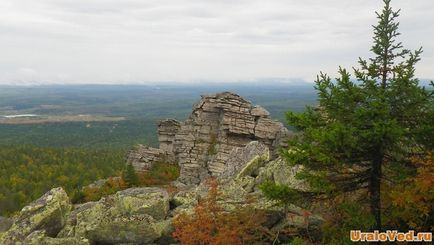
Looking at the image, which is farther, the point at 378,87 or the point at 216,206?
the point at 216,206

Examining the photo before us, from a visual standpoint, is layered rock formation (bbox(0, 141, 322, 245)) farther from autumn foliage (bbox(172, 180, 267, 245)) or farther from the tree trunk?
the tree trunk

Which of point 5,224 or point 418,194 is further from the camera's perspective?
point 5,224

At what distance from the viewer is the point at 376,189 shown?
60.6ft

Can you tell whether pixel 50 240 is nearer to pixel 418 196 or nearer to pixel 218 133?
pixel 418 196

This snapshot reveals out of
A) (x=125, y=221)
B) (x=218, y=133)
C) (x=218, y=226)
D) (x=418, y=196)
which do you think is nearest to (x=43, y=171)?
(x=218, y=133)

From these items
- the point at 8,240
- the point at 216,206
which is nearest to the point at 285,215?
the point at 216,206

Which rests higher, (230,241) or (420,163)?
(420,163)

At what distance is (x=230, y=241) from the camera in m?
20.1

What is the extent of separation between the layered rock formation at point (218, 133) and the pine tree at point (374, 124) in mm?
28283

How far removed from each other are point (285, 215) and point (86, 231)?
10.6 meters

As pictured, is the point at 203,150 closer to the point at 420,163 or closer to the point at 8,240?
the point at 8,240

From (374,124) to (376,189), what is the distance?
12.7ft

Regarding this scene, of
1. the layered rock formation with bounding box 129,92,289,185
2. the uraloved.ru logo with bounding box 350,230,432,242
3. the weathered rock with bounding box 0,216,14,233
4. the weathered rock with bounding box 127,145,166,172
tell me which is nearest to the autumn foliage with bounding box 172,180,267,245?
the uraloved.ru logo with bounding box 350,230,432,242

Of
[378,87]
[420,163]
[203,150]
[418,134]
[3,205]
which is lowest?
[3,205]
